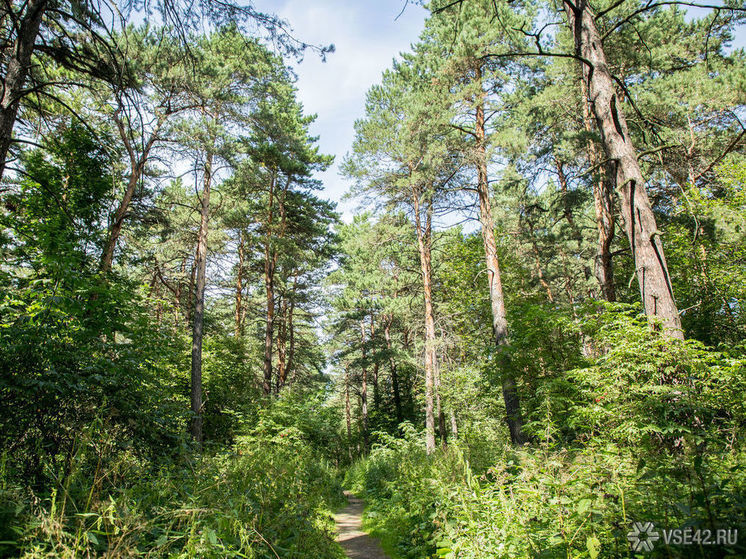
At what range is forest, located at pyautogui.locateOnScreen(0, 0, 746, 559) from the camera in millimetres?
2730

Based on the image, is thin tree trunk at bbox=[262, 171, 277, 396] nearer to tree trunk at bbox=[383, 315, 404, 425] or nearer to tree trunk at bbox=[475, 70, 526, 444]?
tree trunk at bbox=[475, 70, 526, 444]

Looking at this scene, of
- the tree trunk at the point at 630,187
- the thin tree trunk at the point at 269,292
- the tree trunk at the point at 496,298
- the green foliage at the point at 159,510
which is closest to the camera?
the green foliage at the point at 159,510

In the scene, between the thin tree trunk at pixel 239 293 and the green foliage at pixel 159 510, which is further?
the thin tree trunk at pixel 239 293

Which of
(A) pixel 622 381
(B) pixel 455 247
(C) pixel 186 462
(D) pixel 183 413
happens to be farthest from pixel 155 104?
(B) pixel 455 247

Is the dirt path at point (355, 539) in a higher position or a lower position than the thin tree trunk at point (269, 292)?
lower

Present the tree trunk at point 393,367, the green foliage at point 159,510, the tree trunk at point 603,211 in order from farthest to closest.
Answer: the tree trunk at point 393,367, the tree trunk at point 603,211, the green foliage at point 159,510

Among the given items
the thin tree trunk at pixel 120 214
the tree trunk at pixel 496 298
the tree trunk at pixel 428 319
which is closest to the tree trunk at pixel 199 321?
the thin tree trunk at pixel 120 214

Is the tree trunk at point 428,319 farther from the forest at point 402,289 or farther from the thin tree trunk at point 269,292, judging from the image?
the thin tree trunk at point 269,292

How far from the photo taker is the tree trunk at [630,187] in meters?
4.20

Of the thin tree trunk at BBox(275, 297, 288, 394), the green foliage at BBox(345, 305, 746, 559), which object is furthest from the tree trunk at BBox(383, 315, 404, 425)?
the green foliage at BBox(345, 305, 746, 559)

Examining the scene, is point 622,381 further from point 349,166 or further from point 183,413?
point 349,166

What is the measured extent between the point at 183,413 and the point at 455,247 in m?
16.6

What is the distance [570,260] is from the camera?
18469 millimetres

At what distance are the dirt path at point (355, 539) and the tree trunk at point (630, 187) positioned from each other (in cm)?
539
